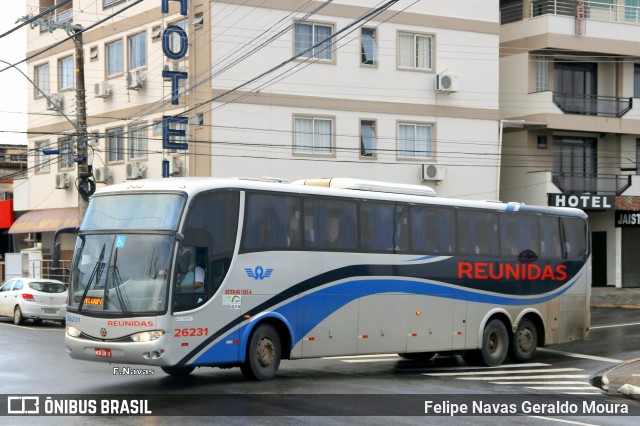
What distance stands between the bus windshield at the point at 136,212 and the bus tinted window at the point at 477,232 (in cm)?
755

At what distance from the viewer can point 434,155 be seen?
4169cm

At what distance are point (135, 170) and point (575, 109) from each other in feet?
63.5

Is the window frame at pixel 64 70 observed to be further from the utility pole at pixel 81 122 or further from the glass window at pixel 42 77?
the utility pole at pixel 81 122

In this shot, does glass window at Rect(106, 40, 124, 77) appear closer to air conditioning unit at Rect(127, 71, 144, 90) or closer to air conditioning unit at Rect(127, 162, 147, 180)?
air conditioning unit at Rect(127, 71, 144, 90)

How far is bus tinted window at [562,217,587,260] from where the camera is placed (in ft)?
80.1

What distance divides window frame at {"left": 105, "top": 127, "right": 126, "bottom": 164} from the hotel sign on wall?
18.3 metres

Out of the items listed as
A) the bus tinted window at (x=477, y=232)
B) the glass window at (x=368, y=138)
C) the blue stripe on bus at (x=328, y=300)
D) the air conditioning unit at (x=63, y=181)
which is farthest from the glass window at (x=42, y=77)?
the blue stripe on bus at (x=328, y=300)

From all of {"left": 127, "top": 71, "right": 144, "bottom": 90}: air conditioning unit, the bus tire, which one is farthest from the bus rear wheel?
{"left": 127, "top": 71, "right": 144, "bottom": 90}: air conditioning unit

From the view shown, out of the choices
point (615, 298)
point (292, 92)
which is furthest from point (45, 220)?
point (615, 298)

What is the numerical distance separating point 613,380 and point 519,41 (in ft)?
88.8

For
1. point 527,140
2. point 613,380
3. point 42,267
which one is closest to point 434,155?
point 527,140

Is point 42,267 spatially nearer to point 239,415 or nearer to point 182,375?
point 182,375

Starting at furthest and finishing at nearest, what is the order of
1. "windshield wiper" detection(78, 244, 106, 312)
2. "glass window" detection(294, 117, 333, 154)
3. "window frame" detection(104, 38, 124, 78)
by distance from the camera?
"window frame" detection(104, 38, 124, 78) < "glass window" detection(294, 117, 333, 154) < "windshield wiper" detection(78, 244, 106, 312)

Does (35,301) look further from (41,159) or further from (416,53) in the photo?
(416,53)
